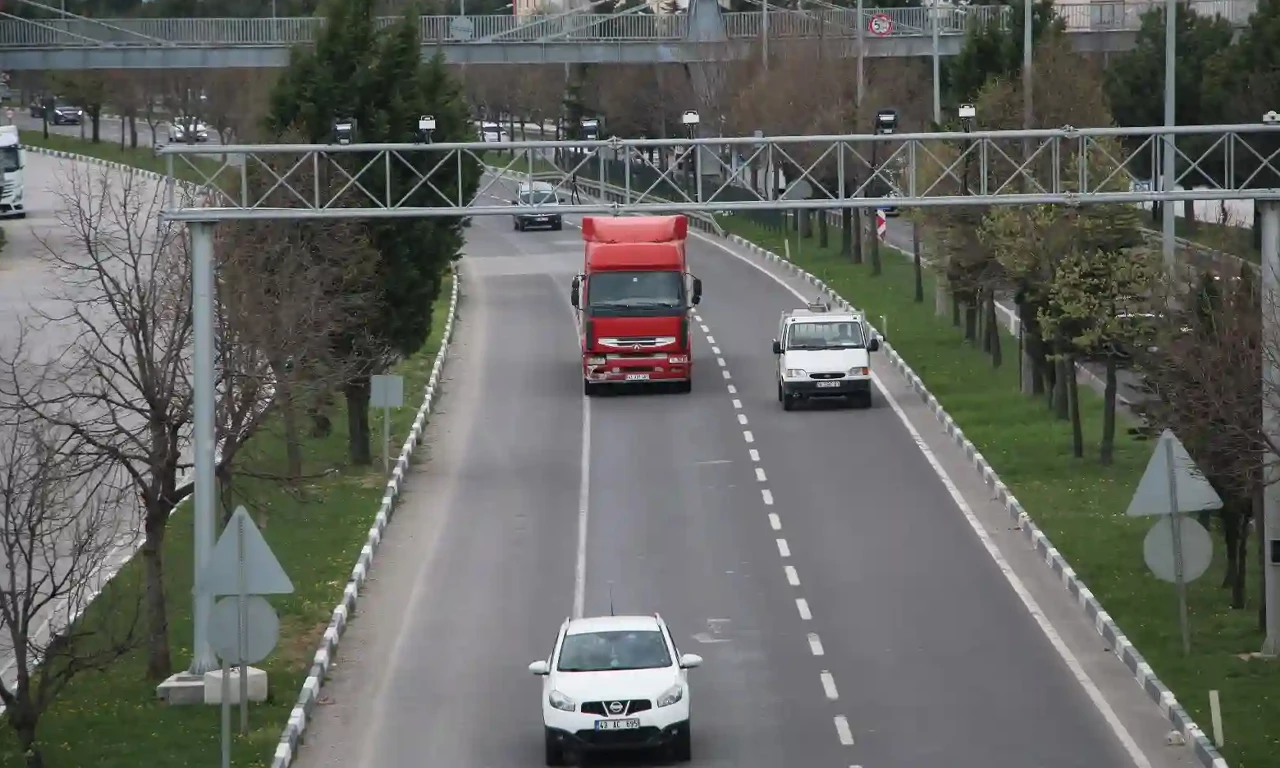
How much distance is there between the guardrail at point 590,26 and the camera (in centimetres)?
7631

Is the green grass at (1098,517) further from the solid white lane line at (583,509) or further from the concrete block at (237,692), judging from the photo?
the concrete block at (237,692)

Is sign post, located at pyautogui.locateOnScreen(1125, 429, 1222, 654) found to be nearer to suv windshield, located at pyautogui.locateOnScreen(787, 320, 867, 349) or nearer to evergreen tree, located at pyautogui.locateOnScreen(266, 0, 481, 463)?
evergreen tree, located at pyautogui.locateOnScreen(266, 0, 481, 463)

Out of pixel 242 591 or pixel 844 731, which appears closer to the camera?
pixel 242 591

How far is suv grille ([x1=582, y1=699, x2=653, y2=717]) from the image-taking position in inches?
776

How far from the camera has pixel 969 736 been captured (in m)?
20.8

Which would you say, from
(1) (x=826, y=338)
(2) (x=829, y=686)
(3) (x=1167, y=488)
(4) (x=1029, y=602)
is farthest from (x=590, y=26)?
(3) (x=1167, y=488)

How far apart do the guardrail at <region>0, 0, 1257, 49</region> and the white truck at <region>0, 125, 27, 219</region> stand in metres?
3.64

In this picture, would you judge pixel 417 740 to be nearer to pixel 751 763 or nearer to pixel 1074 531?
pixel 751 763

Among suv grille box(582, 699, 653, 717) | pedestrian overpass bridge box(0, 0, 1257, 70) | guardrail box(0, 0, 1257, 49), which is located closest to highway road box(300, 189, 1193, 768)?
suv grille box(582, 699, 653, 717)

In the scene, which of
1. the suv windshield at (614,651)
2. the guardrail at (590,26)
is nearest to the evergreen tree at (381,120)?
the suv windshield at (614,651)

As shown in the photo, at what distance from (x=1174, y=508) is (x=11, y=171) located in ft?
224

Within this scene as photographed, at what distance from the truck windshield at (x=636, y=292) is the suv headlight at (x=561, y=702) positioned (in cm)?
2419

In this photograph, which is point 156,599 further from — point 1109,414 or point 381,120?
point 1109,414

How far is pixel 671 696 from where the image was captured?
19.9 m
